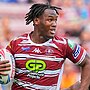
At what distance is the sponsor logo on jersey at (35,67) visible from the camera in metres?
6.89

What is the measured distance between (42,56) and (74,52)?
1.29ft

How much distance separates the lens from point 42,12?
689 cm

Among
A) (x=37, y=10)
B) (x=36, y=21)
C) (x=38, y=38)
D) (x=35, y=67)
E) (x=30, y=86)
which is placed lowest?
(x=30, y=86)

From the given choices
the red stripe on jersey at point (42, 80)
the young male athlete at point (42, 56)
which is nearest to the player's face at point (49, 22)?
the young male athlete at point (42, 56)

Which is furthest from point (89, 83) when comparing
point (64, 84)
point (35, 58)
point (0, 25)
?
point (0, 25)

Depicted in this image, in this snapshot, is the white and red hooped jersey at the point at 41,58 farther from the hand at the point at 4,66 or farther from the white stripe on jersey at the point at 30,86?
the hand at the point at 4,66

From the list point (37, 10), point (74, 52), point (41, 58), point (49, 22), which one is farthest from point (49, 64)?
point (37, 10)

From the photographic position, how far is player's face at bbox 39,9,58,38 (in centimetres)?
682

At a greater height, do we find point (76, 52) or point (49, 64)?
point (76, 52)

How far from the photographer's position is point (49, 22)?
22.4 ft

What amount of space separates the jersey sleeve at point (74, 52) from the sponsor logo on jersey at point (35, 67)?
0.34 m

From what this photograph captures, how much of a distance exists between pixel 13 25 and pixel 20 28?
0.23 meters

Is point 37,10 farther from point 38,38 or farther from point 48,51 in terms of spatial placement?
point 48,51

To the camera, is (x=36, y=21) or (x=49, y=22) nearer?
(x=49, y=22)
